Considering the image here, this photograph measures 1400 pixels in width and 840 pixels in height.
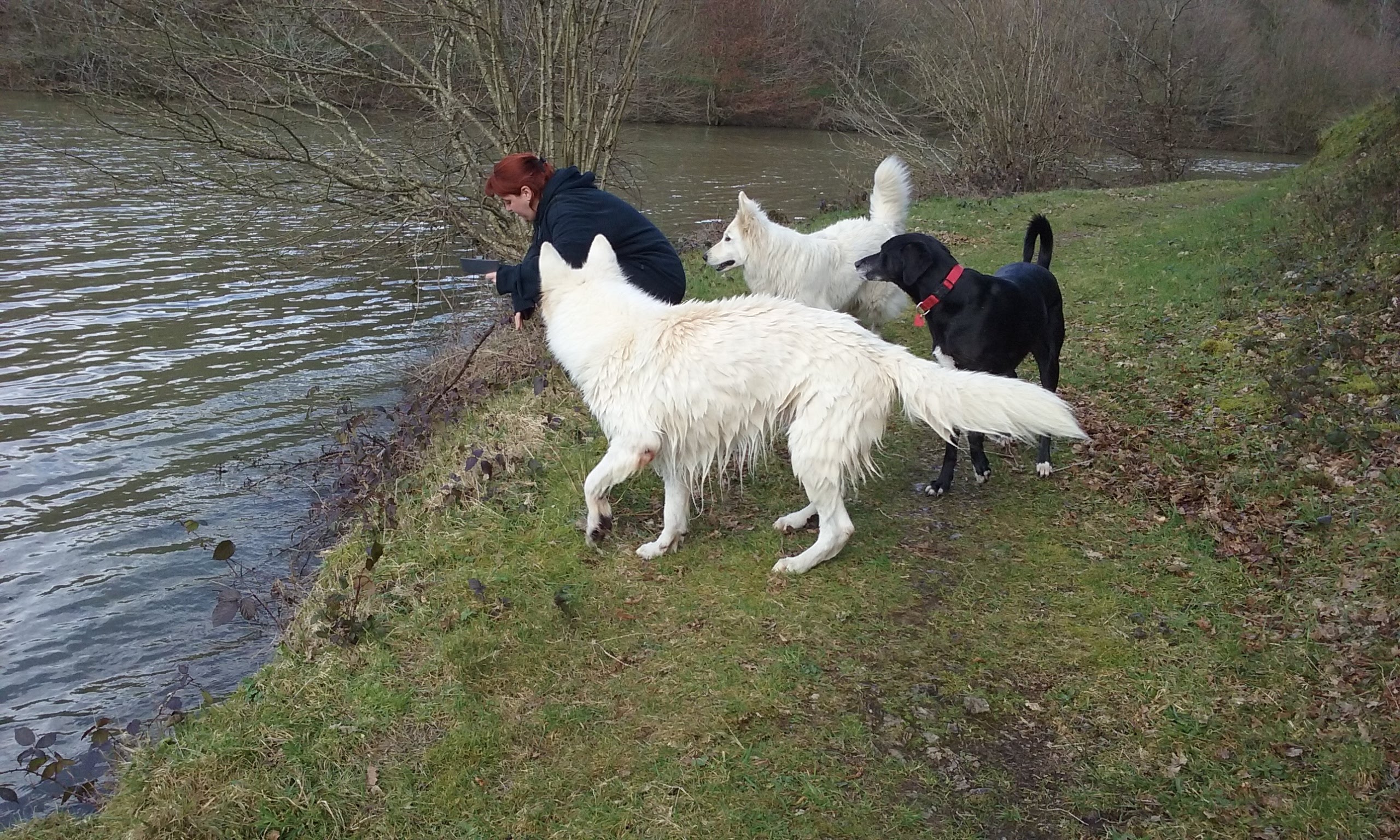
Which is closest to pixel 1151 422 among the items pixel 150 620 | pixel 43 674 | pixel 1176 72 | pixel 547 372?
pixel 547 372

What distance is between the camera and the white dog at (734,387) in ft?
14.1

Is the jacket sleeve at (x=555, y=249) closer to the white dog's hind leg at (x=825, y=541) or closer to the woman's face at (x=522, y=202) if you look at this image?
the woman's face at (x=522, y=202)

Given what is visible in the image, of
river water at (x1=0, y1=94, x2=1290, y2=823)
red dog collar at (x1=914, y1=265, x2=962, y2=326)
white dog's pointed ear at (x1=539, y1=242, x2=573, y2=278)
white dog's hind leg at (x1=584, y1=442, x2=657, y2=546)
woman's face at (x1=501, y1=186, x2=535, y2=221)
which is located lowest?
river water at (x1=0, y1=94, x2=1290, y2=823)

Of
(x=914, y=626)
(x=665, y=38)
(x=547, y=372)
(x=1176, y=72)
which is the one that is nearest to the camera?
(x=914, y=626)

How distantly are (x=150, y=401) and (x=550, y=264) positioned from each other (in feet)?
21.4

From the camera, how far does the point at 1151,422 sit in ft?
21.1

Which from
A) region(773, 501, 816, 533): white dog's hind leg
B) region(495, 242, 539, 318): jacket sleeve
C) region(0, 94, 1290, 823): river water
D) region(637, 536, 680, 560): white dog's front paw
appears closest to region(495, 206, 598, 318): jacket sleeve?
region(495, 242, 539, 318): jacket sleeve

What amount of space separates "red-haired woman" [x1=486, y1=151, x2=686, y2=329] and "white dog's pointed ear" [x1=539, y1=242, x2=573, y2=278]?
35 centimetres

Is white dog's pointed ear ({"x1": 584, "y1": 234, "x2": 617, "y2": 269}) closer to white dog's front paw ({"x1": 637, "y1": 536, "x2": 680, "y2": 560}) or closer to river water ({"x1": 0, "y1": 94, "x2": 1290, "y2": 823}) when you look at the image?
white dog's front paw ({"x1": 637, "y1": 536, "x2": 680, "y2": 560})

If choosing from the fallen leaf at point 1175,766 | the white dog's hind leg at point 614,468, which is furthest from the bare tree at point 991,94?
the fallen leaf at point 1175,766

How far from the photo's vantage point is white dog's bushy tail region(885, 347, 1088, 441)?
392 centimetres

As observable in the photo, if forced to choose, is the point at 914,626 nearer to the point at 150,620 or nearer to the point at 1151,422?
the point at 1151,422

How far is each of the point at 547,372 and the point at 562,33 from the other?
427 cm

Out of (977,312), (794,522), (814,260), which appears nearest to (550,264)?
(794,522)
